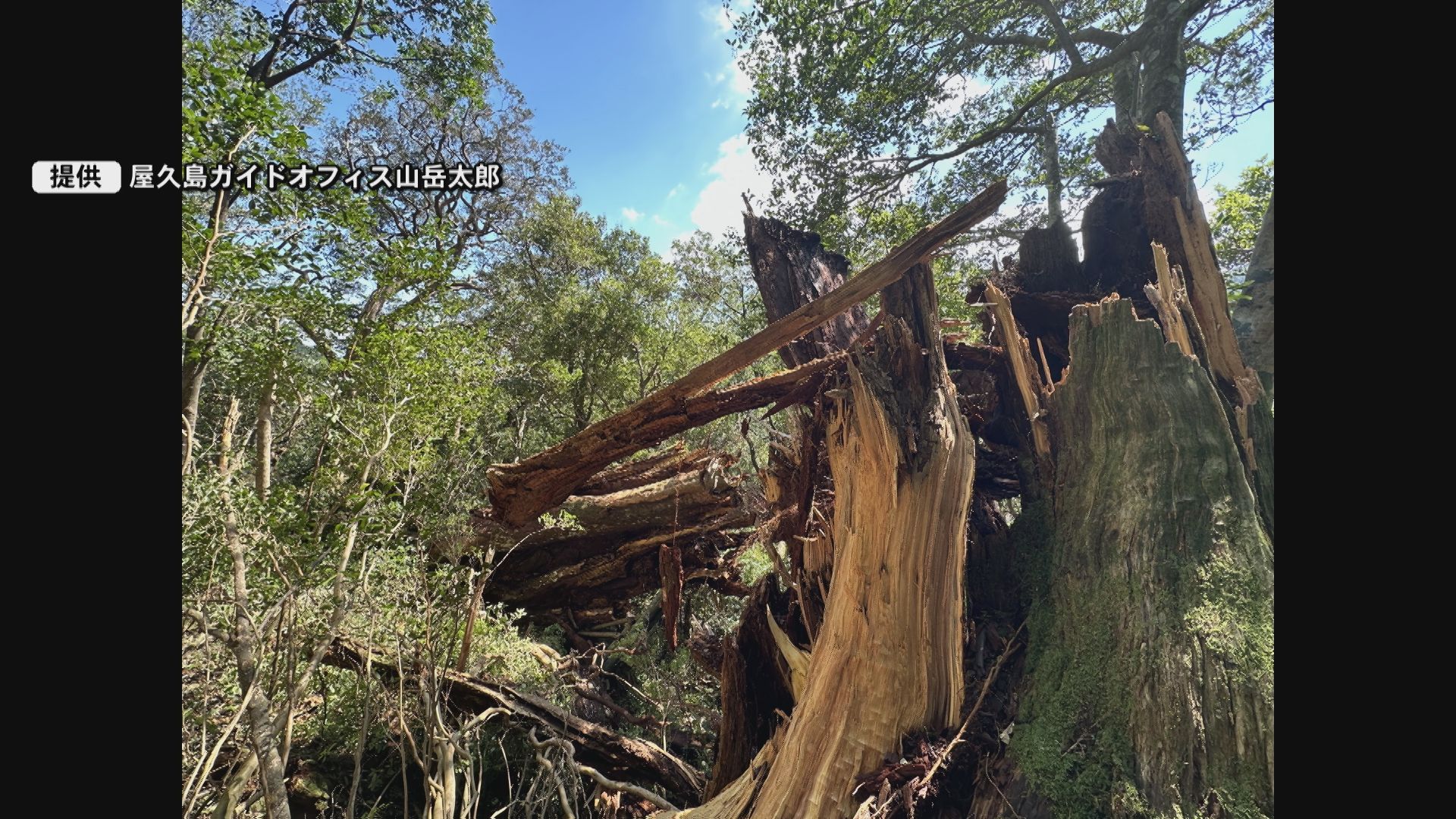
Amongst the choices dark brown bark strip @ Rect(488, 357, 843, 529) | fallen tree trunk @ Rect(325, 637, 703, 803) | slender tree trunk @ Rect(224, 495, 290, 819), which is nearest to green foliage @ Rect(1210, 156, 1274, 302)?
dark brown bark strip @ Rect(488, 357, 843, 529)

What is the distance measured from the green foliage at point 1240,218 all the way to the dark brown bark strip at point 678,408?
491 cm

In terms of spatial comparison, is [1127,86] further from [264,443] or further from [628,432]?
[264,443]

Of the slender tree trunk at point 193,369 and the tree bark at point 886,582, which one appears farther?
the slender tree trunk at point 193,369

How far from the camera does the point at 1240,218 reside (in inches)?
212

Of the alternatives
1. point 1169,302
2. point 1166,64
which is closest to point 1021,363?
point 1169,302

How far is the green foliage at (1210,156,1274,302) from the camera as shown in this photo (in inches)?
210

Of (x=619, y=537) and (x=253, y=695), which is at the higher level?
(x=619, y=537)

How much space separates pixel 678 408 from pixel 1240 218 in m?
6.46

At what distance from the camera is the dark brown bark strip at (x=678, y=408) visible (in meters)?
2.41

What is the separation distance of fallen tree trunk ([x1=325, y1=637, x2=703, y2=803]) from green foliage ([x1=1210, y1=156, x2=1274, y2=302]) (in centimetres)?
668

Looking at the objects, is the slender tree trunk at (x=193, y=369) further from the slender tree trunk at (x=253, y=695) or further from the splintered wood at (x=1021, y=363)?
the splintered wood at (x=1021, y=363)

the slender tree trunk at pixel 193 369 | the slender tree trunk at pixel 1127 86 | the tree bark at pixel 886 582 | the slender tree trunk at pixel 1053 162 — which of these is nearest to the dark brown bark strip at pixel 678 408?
the tree bark at pixel 886 582
